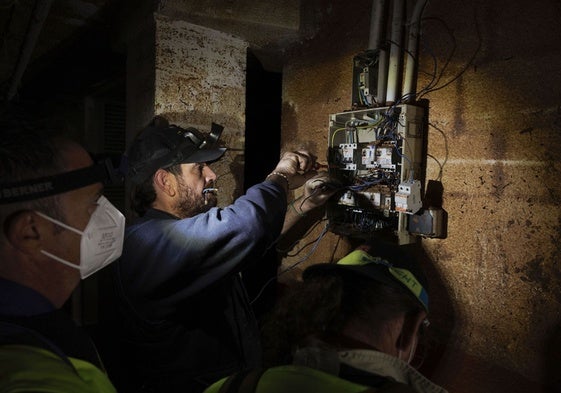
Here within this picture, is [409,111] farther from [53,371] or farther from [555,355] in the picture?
[53,371]

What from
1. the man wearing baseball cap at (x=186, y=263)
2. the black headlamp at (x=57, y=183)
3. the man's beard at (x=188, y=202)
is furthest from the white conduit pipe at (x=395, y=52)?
the black headlamp at (x=57, y=183)

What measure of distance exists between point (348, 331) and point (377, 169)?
2.97 feet

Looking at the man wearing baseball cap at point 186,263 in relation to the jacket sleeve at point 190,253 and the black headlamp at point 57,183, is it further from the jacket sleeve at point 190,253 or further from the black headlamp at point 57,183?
the black headlamp at point 57,183

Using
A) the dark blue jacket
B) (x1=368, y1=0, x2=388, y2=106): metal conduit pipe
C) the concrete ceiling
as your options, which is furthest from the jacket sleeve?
the concrete ceiling

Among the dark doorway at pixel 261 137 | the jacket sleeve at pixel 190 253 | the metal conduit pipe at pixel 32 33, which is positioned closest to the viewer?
the jacket sleeve at pixel 190 253

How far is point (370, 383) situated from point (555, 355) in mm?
879

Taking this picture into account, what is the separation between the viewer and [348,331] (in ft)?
2.46

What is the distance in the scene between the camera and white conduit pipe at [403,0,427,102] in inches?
57.6

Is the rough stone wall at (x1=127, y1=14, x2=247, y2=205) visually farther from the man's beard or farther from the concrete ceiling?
the man's beard

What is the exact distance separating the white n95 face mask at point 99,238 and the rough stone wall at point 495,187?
3.61 feet

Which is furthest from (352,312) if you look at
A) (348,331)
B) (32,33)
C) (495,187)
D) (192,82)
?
(32,33)

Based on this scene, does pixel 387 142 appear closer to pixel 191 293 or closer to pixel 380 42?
pixel 380 42

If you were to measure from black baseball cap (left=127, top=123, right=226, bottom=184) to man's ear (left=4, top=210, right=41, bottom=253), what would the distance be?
0.73 metres

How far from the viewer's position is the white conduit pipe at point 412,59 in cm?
146
